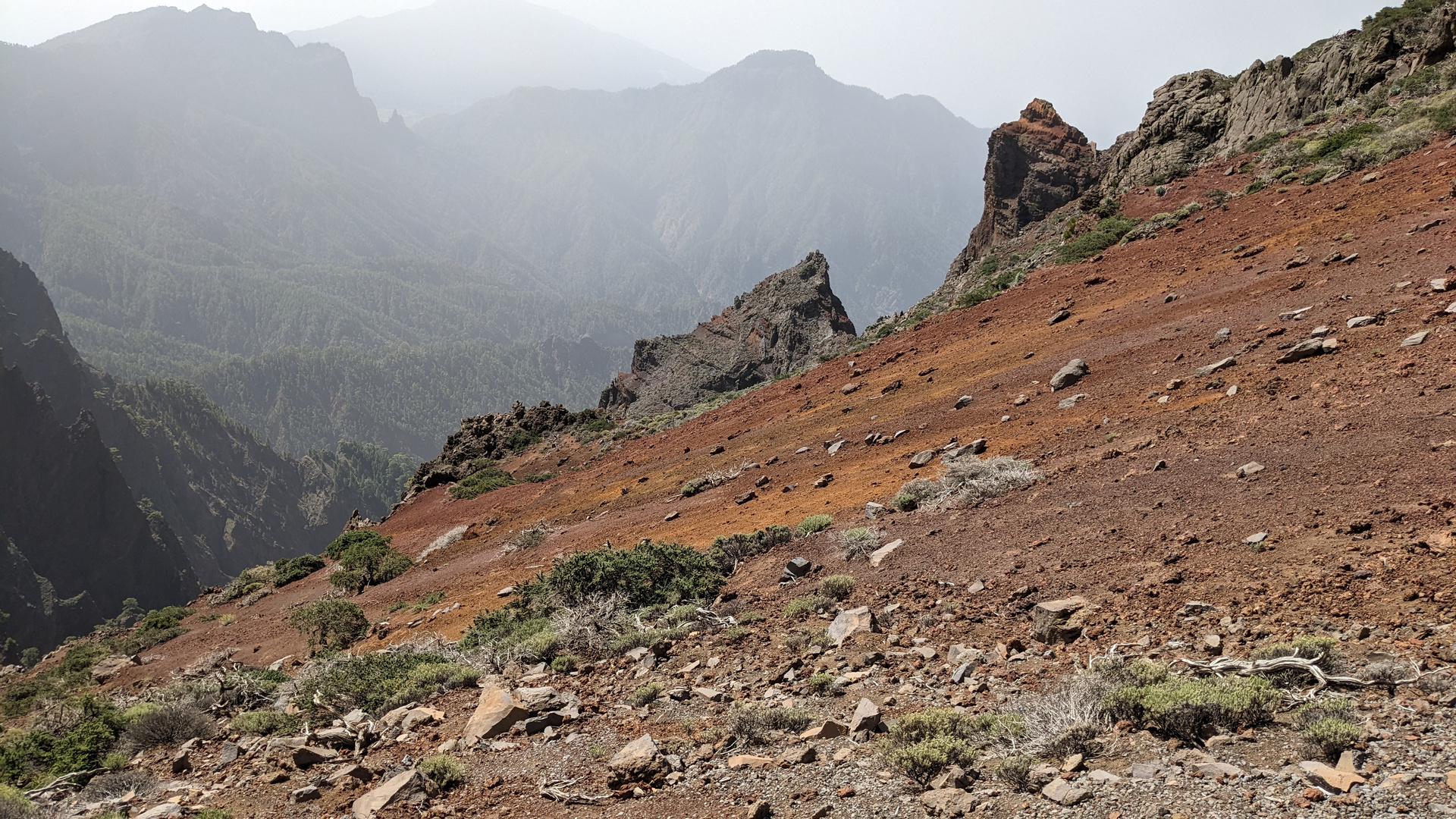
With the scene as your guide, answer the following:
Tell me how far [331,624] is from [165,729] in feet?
20.4

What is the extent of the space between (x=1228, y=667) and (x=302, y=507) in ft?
593

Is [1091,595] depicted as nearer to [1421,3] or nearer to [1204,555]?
[1204,555]

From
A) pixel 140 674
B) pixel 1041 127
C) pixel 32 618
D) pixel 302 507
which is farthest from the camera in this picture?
pixel 302 507

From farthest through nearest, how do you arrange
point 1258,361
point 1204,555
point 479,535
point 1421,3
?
point 1421,3
point 479,535
point 1258,361
point 1204,555

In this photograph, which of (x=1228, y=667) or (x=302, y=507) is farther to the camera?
(x=302, y=507)

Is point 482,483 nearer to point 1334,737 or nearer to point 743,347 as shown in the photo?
point 743,347

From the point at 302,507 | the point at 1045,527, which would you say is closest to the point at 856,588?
the point at 1045,527

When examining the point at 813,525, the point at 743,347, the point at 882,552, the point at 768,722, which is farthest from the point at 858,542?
the point at 743,347

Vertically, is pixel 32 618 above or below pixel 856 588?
below

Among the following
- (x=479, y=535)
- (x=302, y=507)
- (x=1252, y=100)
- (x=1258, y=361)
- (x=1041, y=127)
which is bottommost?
(x=302, y=507)

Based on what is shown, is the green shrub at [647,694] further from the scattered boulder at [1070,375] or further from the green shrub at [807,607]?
the scattered boulder at [1070,375]

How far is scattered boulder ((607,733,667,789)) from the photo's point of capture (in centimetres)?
537

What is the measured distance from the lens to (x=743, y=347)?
50219mm

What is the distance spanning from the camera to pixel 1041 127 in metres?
45.2
